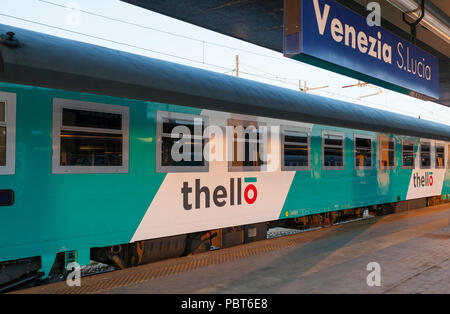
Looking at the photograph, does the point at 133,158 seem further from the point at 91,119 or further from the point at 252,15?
the point at 252,15

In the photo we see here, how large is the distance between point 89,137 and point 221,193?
2400 millimetres

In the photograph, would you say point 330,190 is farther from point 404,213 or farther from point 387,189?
point 404,213

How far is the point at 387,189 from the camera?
10.7 meters

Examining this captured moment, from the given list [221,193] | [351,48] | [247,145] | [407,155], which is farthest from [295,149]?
[407,155]

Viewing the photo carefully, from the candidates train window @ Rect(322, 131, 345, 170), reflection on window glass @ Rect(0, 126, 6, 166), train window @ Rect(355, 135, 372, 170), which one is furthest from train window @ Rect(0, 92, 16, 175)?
train window @ Rect(355, 135, 372, 170)

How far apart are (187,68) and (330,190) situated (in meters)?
4.42

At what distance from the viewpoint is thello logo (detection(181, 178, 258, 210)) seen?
5845 millimetres

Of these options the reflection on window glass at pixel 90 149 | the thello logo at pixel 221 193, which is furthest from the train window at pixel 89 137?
the thello logo at pixel 221 193

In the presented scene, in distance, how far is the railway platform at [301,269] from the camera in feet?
15.7

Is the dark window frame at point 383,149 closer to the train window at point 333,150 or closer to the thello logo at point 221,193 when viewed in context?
the train window at point 333,150

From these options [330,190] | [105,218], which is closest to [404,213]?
[330,190]

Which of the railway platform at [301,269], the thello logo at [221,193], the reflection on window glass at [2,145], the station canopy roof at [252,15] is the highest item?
the station canopy roof at [252,15]

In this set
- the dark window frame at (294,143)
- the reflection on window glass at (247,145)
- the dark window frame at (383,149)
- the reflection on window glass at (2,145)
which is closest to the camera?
the reflection on window glass at (2,145)

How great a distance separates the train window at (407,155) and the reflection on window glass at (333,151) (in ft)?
12.1
